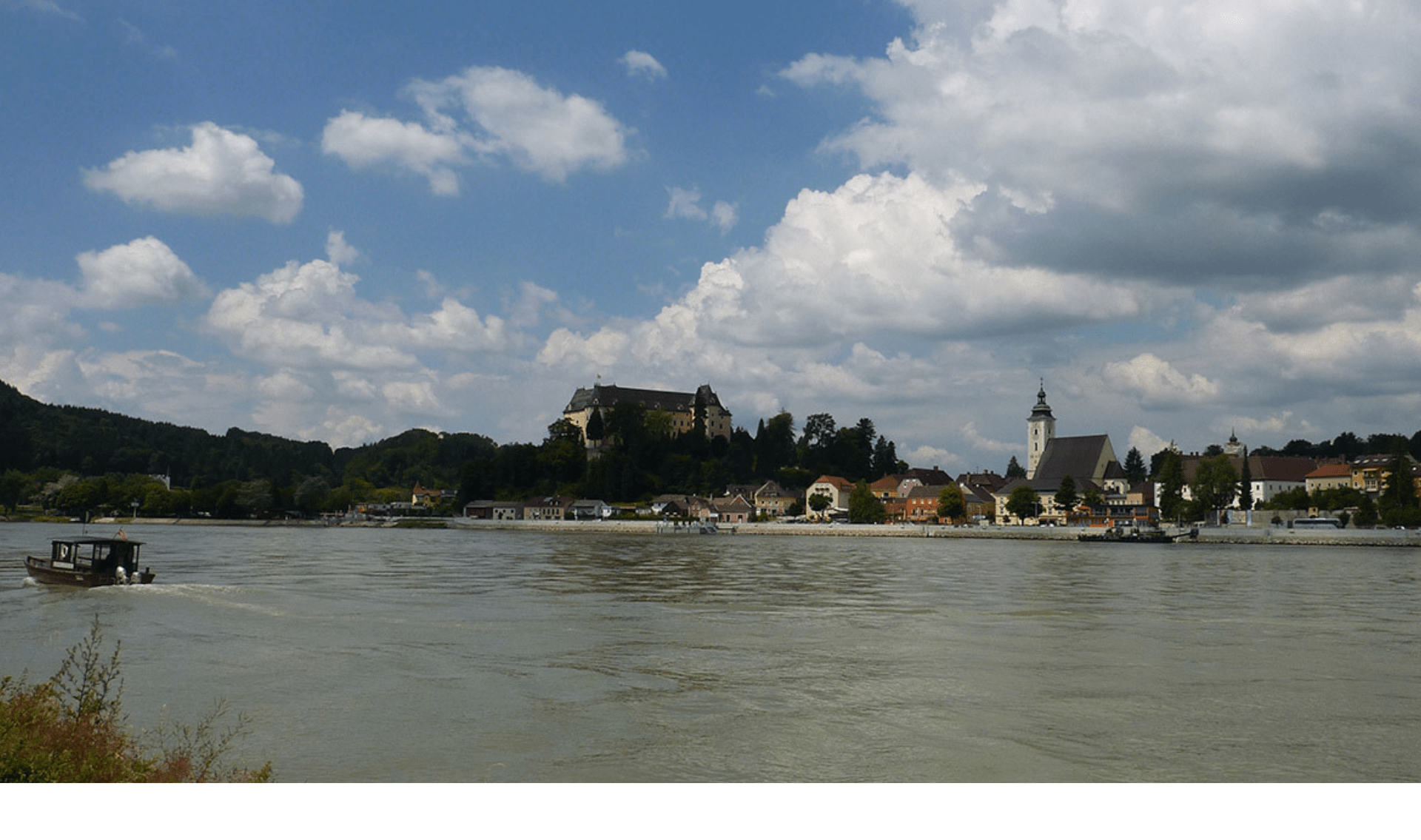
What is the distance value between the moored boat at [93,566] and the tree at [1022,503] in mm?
133095

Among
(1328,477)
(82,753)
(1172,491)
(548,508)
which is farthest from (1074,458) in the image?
(82,753)

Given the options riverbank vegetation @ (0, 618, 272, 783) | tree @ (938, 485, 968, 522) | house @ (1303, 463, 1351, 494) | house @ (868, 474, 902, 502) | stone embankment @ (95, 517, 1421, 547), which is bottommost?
stone embankment @ (95, 517, 1421, 547)

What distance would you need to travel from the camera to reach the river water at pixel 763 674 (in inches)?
588

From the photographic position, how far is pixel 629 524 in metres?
→ 150

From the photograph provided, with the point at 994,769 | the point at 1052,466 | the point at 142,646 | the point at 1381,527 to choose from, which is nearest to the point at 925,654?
the point at 994,769

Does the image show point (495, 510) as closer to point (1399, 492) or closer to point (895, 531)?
point (895, 531)

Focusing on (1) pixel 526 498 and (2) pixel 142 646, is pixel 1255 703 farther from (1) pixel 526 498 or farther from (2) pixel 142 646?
(1) pixel 526 498

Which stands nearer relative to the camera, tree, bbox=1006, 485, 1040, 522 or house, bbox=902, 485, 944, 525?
tree, bbox=1006, 485, 1040, 522

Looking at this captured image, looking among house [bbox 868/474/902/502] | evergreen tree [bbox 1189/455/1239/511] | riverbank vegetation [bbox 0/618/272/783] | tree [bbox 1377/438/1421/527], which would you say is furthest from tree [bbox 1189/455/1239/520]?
riverbank vegetation [bbox 0/618/272/783]

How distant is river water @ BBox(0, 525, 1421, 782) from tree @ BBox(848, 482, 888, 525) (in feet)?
343

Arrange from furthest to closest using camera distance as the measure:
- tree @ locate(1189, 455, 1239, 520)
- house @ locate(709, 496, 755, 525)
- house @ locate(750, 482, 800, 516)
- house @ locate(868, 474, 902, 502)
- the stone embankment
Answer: house @ locate(868, 474, 902, 502), house @ locate(750, 482, 800, 516), house @ locate(709, 496, 755, 525), tree @ locate(1189, 455, 1239, 520), the stone embankment

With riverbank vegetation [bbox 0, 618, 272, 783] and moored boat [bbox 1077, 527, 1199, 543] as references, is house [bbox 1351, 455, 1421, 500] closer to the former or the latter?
moored boat [bbox 1077, 527, 1199, 543]

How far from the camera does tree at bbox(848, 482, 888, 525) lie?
15550 centimetres

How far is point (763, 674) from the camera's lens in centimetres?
2206
